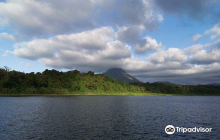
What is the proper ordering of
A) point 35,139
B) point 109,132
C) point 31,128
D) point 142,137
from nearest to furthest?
point 35,139 < point 142,137 < point 109,132 < point 31,128

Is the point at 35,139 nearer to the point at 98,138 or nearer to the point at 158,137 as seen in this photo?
the point at 98,138

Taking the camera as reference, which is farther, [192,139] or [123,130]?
[123,130]

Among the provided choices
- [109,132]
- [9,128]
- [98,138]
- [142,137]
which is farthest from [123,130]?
[9,128]

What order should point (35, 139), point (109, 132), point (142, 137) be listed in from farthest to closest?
point (109, 132) → point (142, 137) → point (35, 139)

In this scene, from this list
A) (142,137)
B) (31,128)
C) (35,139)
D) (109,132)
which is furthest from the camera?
(31,128)

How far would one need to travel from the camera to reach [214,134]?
1657 inches

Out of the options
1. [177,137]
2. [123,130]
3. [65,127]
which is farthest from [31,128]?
[177,137]

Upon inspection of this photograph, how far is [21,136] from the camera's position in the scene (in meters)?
37.2

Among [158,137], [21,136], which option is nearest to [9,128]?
[21,136]

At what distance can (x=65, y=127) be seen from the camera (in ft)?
152

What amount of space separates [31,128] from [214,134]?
49576 millimetres

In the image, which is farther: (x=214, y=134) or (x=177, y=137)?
(x=214, y=134)

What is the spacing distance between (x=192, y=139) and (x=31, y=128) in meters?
41.9

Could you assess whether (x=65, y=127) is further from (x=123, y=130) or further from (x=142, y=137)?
(x=142, y=137)
